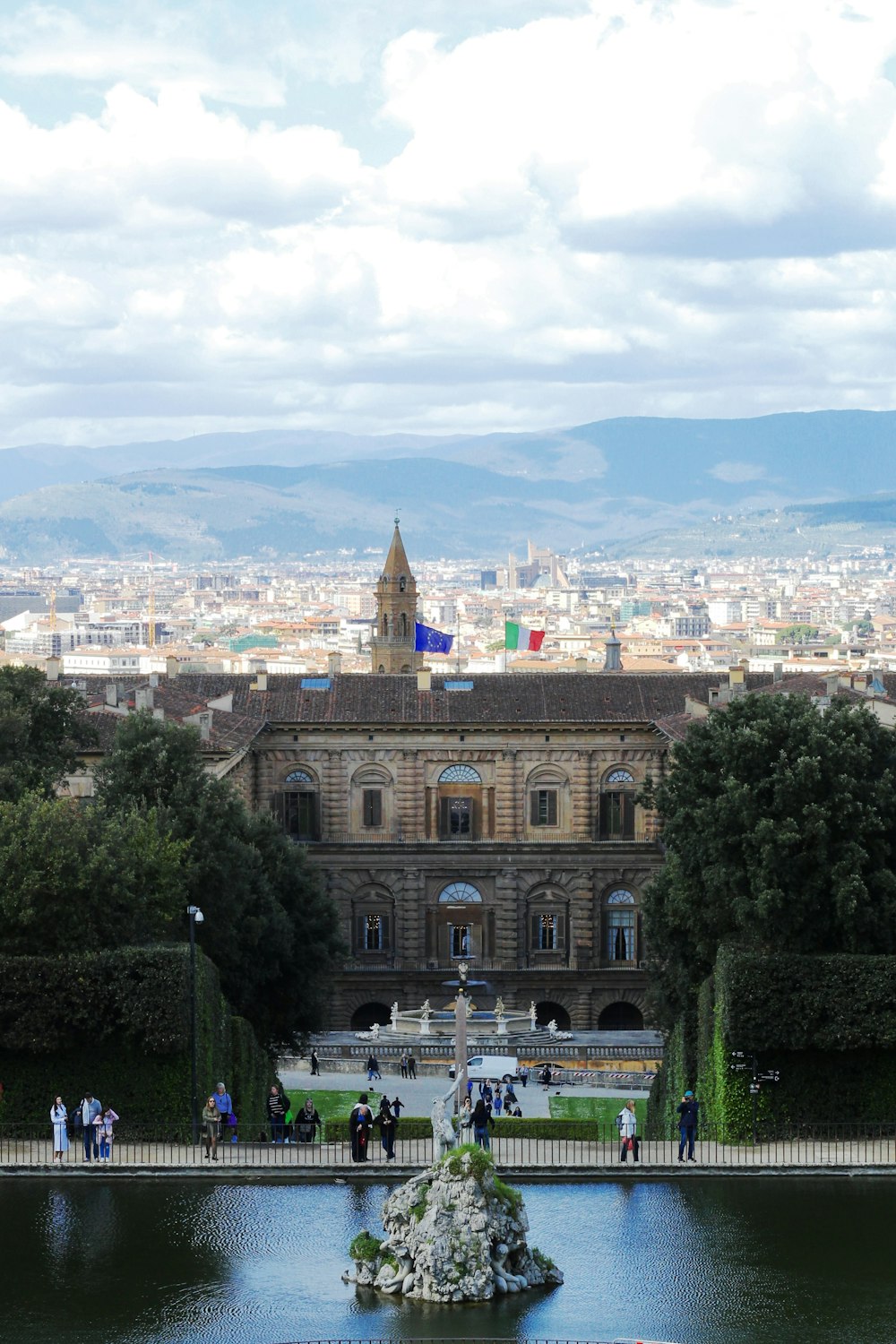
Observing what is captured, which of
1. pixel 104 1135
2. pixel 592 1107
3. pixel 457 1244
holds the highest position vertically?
pixel 104 1135

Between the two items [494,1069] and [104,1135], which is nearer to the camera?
[104,1135]

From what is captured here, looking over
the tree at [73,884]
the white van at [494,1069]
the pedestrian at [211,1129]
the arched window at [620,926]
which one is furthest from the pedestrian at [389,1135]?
the arched window at [620,926]

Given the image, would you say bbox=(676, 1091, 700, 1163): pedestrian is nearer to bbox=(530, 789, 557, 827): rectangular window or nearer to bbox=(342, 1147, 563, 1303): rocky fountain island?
bbox=(342, 1147, 563, 1303): rocky fountain island

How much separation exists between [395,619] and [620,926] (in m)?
44.4

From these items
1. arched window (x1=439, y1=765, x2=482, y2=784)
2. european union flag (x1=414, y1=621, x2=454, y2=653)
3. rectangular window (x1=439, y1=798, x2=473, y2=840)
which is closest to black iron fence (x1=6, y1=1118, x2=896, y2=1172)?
arched window (x1=439, y1=765, x2=482, y2=784)

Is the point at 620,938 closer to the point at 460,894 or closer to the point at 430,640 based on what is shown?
the point at 460,894

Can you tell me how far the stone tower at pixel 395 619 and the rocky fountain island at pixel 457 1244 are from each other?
4020 inches

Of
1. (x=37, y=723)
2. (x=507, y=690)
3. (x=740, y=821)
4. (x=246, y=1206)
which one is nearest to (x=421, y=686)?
(x=507, y=690)

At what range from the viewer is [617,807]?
102 meters

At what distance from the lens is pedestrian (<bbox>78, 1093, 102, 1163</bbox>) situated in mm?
47312

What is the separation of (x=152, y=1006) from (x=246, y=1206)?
29.4 feet

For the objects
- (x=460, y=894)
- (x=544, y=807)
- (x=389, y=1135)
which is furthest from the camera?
(x=460, y=894)

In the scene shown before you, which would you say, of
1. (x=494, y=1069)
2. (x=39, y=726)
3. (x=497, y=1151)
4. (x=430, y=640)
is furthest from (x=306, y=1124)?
(x=430, y=640)

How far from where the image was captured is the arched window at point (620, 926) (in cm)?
10175
